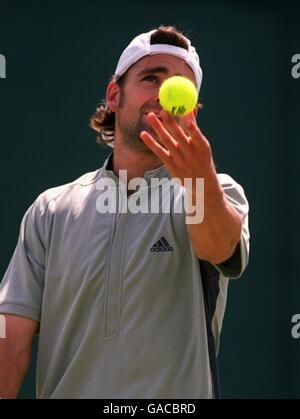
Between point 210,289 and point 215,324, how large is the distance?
0.37ft

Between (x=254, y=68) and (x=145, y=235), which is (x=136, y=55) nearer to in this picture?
(x=145, y=235)

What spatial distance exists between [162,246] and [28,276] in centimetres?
46

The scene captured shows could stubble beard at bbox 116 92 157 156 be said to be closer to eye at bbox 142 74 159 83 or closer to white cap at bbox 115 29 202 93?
eye at bbox 142 74 159 83

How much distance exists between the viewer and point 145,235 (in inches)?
110

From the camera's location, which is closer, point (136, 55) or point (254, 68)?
point (136, 55)

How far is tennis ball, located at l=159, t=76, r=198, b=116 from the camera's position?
269 centimetres

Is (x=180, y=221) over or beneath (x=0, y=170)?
beneath

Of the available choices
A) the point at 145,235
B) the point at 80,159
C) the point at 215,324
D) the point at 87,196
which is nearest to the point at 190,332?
the point at 215,324

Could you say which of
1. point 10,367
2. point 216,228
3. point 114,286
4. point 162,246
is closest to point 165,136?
point 216,228

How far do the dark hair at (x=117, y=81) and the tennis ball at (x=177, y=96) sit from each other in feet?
0.95

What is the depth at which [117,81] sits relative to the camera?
Result: 3189 mm

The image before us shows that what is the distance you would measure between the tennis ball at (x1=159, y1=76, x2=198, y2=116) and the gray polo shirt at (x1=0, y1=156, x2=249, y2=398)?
0.84 ft

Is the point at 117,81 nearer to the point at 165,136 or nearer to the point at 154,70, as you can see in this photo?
the point at 154,70
